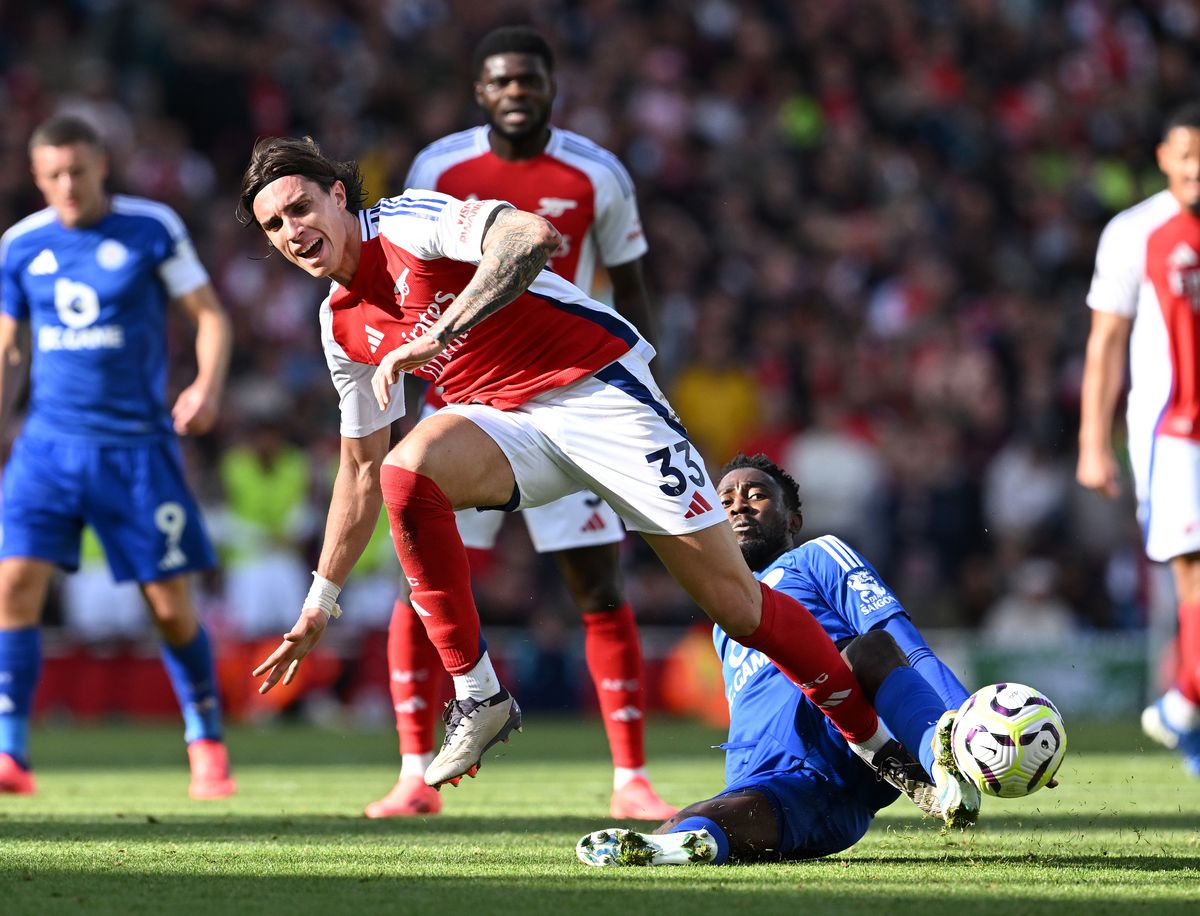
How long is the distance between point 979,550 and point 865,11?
7.26m

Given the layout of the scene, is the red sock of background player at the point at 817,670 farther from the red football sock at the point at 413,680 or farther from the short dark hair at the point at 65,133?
the short dark hair at the point at 65,133

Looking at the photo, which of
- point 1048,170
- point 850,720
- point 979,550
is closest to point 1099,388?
point 850,720

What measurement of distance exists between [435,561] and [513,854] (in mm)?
963

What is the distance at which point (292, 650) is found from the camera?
17.6ft

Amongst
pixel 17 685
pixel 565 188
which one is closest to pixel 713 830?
pixel 565 188

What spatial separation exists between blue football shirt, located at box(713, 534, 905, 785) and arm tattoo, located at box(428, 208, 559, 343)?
1.36 m

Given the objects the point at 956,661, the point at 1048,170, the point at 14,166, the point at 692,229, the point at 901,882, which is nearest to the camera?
the point at 901,882

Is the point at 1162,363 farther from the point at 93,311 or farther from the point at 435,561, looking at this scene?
the point at 93,311

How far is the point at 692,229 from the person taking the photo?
1692 cm

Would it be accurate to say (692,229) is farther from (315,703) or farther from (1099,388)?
(1099,388)

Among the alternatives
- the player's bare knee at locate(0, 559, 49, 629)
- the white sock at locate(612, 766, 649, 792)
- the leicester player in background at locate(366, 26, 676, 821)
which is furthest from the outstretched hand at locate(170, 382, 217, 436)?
the white sock at locate(612, 766, 649, 792)

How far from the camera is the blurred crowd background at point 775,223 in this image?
1480 cm

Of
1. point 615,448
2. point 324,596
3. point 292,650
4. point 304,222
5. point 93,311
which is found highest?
point 304,222

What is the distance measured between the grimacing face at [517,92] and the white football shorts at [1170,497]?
2.79 meters
